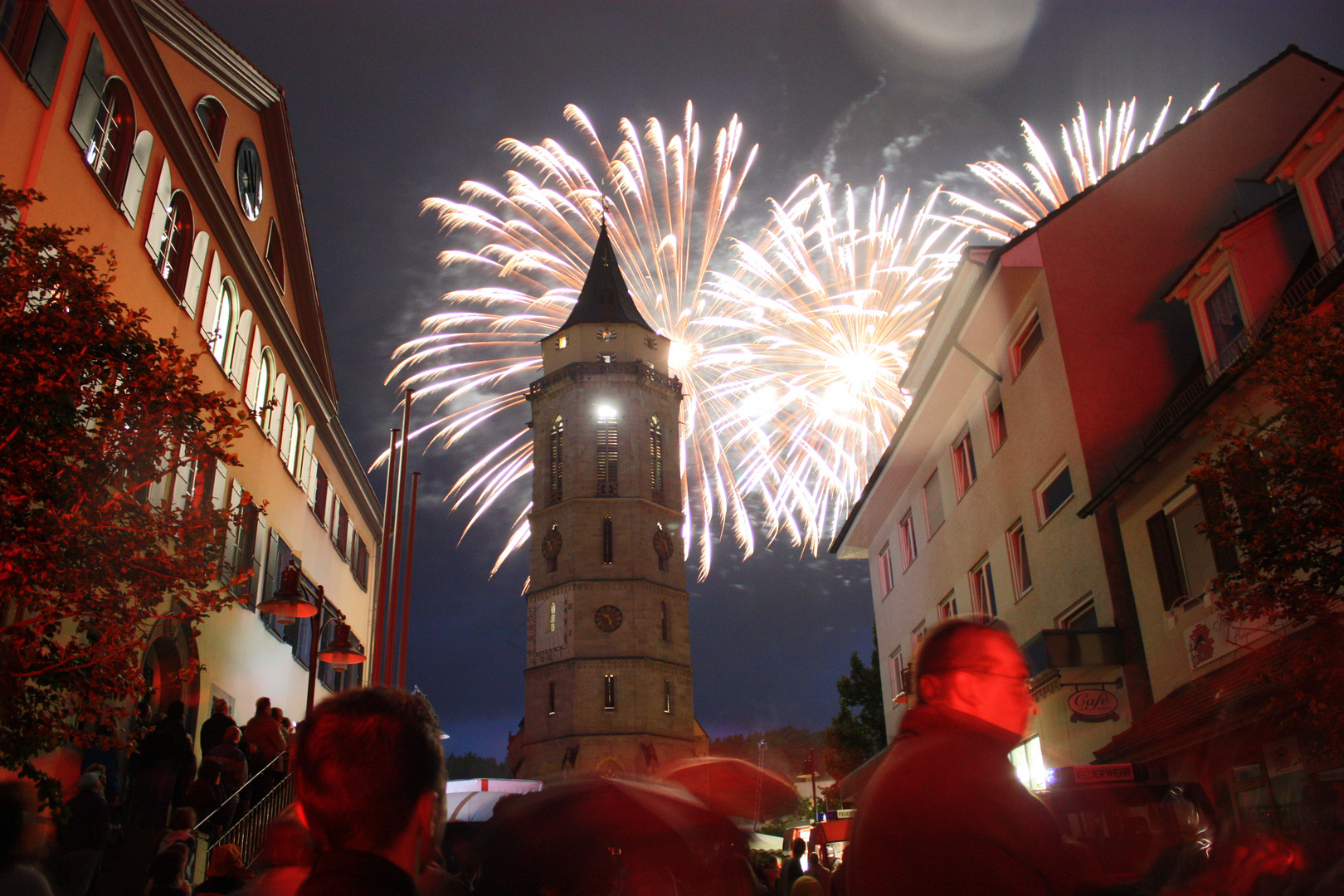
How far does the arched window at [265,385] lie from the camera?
75.2ft

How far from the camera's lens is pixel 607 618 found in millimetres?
61375

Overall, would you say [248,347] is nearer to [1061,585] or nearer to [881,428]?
[881,428]

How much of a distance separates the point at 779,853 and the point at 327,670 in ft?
45.9

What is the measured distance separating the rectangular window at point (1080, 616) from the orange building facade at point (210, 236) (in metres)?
11.8

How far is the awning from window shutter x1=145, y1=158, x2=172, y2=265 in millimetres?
15826

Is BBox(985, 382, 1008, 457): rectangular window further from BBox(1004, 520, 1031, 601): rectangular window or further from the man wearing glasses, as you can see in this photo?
the man wearing glasses

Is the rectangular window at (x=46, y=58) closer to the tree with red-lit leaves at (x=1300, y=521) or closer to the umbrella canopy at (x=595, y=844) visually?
the umbrella canopy at (x=595, y=844)

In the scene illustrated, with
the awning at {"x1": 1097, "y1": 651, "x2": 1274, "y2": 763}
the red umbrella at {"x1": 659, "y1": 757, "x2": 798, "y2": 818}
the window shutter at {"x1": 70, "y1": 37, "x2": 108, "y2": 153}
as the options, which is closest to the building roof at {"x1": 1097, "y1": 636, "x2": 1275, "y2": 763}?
the awning at {"x1": 1097, "y1": 651, "x2": 1274, "y2": 763}

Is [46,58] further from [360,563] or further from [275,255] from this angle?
[360,563]

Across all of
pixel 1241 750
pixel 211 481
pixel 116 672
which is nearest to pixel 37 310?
pixel 116 672

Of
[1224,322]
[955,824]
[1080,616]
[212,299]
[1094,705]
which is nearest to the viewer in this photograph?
[955,824]

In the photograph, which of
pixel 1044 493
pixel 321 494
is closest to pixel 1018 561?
pixel 1044 493

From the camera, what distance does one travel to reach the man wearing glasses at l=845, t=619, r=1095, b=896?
2.43 meters

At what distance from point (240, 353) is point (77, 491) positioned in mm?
12947
